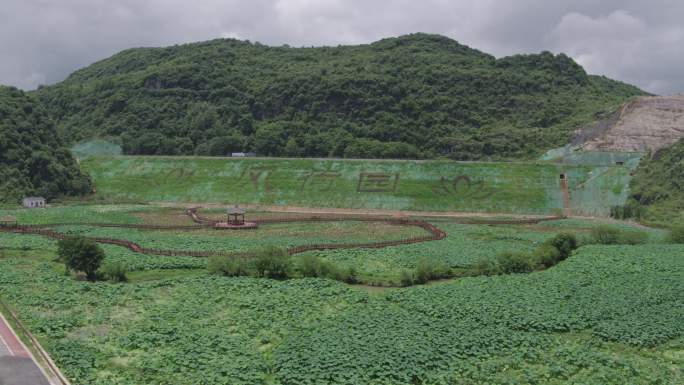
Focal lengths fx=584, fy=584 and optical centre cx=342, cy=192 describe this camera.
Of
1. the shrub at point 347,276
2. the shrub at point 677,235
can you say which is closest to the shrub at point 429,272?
the shrub at point 347,276

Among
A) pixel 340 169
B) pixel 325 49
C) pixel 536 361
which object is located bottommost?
pixel 536 361

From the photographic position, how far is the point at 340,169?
75438 mm

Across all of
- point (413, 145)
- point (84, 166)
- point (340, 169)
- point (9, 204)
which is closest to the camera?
point (9, 204)

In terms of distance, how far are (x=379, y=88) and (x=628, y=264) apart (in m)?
78.3

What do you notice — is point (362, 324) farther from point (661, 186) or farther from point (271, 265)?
point (661, 186)

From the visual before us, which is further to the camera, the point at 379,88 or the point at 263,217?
the point at 379,88

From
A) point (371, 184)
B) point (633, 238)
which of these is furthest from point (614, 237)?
point (371, 184)

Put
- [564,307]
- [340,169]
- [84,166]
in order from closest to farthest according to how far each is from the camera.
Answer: [564,307] < [340,169] < [84,166]

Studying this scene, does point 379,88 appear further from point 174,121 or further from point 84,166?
point 84,166

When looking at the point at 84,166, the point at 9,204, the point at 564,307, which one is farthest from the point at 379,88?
the point at 564,307

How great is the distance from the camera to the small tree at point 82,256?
31.6m

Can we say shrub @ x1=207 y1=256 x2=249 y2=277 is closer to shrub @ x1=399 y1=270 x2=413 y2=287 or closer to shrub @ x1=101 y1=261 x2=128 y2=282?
shrub @ x1=101 y1=261 x2=128 y2=282

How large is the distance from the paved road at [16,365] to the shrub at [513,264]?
24.1m

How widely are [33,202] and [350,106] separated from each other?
189ft
